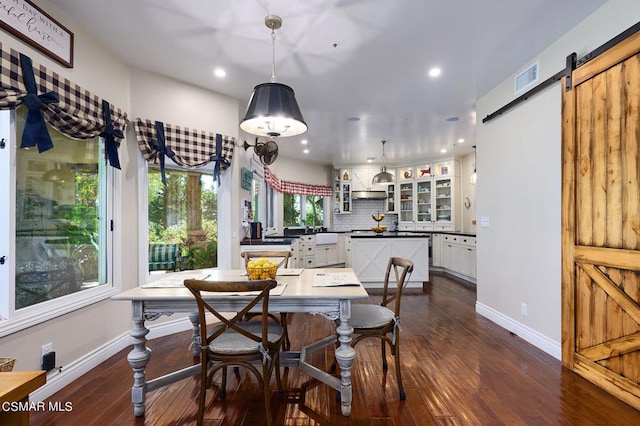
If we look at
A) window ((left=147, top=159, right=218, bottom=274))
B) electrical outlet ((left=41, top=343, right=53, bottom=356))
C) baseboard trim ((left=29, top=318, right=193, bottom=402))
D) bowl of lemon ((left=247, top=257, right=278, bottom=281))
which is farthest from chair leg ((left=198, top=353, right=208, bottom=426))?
window ((left=147, top=159, right=218, bottom=274))

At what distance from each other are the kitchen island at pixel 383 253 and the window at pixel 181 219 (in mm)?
2617

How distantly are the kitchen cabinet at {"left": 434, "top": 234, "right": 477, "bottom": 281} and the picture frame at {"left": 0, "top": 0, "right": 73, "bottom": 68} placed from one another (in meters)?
6.07

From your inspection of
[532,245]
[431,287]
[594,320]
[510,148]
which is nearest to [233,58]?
[510,148]

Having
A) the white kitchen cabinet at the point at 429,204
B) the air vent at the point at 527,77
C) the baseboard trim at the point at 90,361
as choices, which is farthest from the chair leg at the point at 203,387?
the white kitchen cabinet at the point at 429,204

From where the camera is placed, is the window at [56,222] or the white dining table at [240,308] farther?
the window at [56,222]

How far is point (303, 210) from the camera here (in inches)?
314

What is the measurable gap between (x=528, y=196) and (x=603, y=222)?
88cm

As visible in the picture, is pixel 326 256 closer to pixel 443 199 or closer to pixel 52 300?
pixel 443 199

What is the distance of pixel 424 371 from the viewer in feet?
7.99

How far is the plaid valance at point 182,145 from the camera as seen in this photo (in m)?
3.09

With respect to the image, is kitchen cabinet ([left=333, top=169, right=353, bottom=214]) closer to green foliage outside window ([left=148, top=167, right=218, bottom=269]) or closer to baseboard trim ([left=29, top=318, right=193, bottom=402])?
green foliage outside window ([left=148, top=167, right=218, bottom=269])

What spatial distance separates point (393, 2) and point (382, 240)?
383 centimetres

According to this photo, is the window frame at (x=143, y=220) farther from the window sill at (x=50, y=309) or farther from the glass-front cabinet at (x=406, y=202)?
the glass-front cabinet at (x=406, y=202)

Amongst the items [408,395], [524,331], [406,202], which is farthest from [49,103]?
[406,202]
